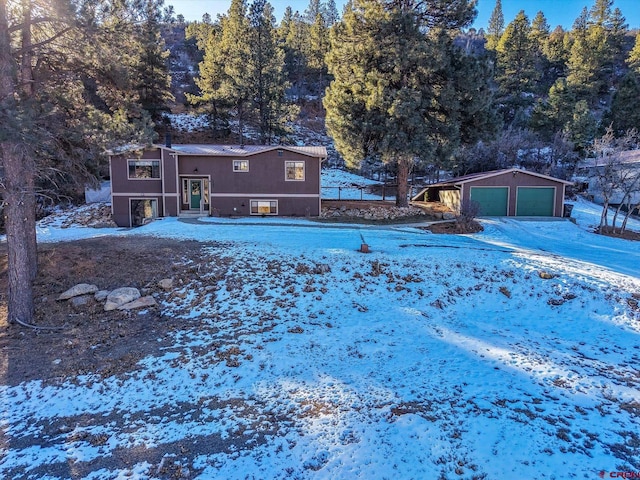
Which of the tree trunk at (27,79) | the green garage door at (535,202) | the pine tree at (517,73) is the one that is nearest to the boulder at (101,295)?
the tree trunk at (27,79)

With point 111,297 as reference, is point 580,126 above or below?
above

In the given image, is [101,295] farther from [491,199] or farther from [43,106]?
[491,199]

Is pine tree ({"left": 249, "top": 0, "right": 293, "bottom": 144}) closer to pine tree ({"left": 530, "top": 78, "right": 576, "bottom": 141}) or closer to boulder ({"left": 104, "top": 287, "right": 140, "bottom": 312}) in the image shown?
pine tree ({"left": 530, "top": 78, "right": 576, "bottom": 141})

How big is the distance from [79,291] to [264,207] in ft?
45.8

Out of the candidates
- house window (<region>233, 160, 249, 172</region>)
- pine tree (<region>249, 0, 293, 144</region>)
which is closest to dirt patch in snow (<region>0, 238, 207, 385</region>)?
house window (<region>233, 160, 249, 172</region>)

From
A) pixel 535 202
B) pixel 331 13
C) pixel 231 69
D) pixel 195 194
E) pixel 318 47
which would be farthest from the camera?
pixel 331 13

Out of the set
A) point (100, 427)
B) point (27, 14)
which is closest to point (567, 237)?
point (100, 427)

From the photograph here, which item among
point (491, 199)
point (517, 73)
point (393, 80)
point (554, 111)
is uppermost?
point (517, 73)

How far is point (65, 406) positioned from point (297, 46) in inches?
2365

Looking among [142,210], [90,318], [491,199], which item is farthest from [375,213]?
[90,318]

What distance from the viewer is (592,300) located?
988cm

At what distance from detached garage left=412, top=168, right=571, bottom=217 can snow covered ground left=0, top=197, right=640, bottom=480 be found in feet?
40.2

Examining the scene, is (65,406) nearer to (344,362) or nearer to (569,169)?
(344,362)

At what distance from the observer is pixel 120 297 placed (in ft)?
28.6
